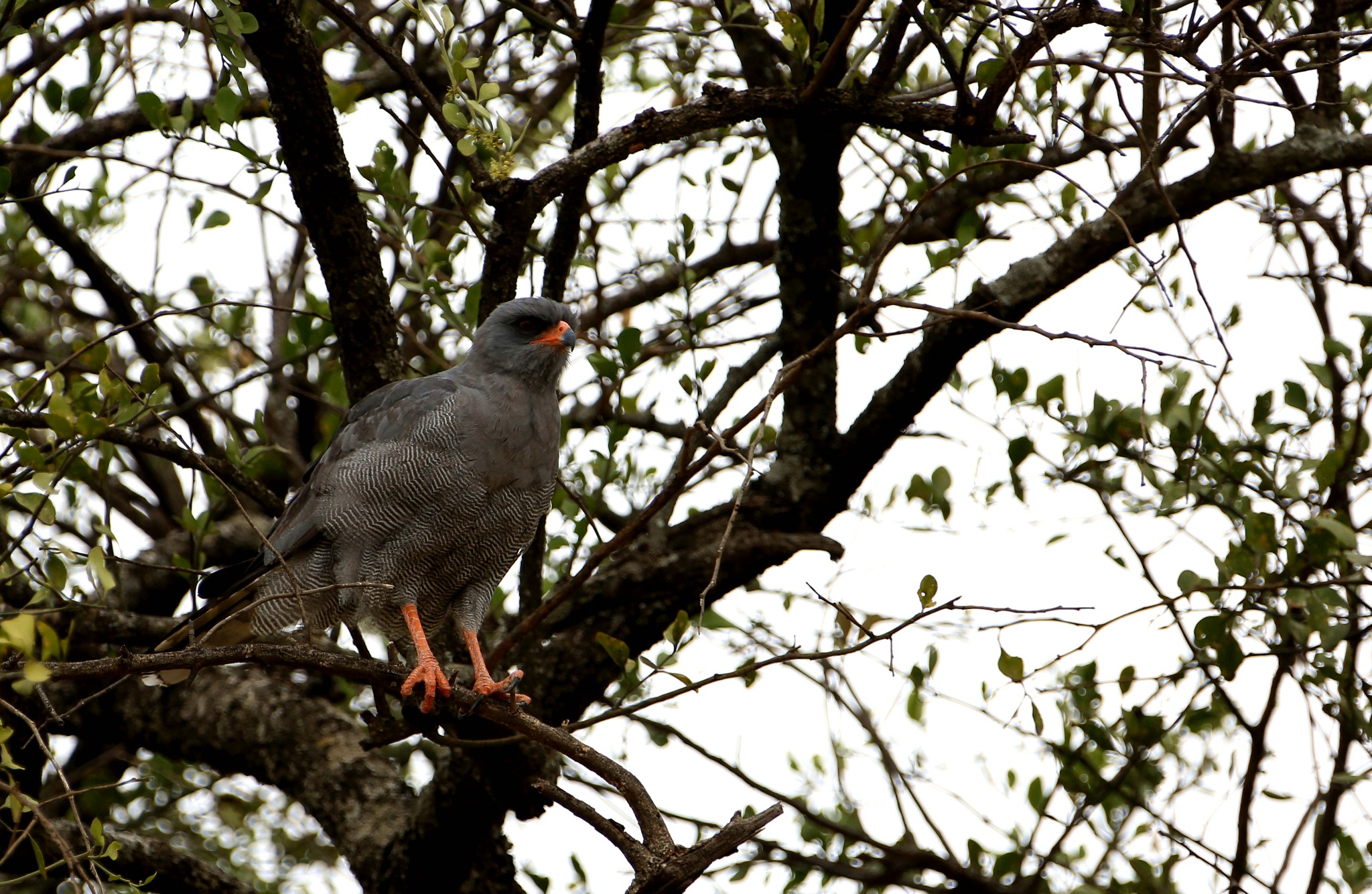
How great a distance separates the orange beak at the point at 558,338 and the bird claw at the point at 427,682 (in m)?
1.17

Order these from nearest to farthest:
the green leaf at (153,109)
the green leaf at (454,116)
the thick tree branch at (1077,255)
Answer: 1. the green leaf at (454,116)
2. the green leaf at (153,109)
3. the thick tree branch at (1077,255)

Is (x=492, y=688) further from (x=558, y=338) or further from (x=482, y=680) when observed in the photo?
(x=558, y=338)

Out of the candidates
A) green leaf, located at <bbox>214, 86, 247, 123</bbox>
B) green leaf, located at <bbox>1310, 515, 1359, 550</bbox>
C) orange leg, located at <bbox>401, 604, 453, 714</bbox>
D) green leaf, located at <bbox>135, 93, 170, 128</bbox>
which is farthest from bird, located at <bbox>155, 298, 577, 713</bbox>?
green leaf, located at <bbox>1310, 515, 1359, 550</bbox>

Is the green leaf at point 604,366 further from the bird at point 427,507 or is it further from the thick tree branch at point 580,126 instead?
the thick tree branch at point 580,126

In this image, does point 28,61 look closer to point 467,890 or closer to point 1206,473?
point 467,890

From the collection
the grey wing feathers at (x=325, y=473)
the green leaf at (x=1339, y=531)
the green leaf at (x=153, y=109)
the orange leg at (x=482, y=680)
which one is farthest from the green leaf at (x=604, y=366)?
the green leaf at (x=1339, y=531)

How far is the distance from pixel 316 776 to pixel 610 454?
1.82 meters

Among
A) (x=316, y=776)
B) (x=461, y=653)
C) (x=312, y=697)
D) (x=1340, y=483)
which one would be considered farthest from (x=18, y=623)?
(x=1340, y=483)

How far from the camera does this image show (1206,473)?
164 inches

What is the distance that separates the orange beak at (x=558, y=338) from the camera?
14.4 feet

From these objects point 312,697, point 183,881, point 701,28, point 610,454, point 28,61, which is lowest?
point 183,881

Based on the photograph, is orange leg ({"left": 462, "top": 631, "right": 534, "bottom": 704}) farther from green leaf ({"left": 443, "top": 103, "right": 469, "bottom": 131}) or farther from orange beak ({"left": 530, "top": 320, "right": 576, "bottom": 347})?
green leaf ({"left": 443, "top": 103, "right": 469, "bottom": 131})

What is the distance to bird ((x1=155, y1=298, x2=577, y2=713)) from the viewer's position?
13.5 feet

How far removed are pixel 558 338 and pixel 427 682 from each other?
1.27 m
